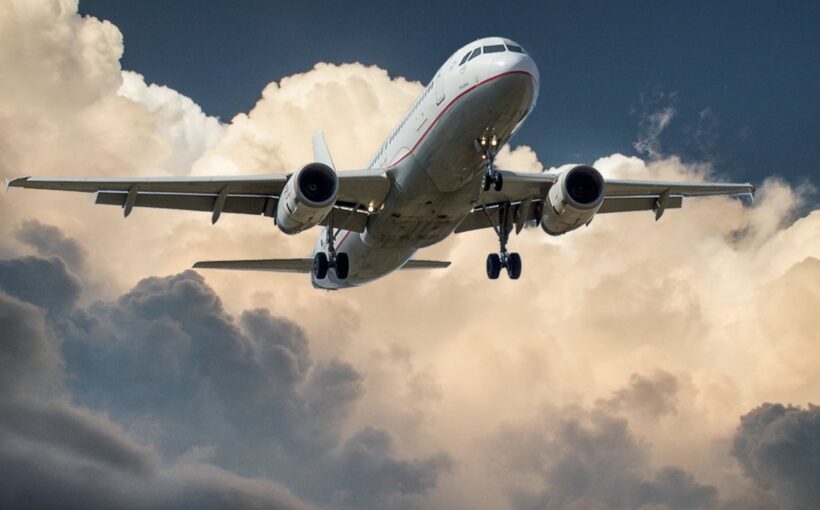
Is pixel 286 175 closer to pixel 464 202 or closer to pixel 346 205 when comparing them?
pixel 346 205

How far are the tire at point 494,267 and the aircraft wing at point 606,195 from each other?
1.20 m

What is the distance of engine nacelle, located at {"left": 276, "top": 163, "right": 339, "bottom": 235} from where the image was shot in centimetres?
2695

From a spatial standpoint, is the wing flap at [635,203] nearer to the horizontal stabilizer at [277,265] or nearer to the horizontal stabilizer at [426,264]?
the horizontal stabilizer at [426,264]

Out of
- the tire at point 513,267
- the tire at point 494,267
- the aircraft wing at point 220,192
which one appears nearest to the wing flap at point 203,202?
the aircraft wing at point 220,192

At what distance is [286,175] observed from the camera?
2914 centimetres

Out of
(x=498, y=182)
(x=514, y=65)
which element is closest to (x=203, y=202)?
(x=498, y=182)

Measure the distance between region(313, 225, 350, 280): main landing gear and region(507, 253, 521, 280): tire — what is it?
579 cm

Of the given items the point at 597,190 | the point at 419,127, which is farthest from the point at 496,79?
the point at 597,190

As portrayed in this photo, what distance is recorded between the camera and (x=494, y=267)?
3256 centimetres

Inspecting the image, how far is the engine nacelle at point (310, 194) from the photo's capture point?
1061 inches

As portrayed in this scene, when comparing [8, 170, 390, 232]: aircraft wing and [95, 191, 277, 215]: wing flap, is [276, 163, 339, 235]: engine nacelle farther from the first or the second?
[95, 191, 277, 215]: wing flap

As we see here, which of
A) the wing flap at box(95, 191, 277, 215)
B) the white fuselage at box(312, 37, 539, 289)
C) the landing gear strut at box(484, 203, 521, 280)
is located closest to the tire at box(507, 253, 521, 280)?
the landing gear strut at box(484, 203, 521, 280)

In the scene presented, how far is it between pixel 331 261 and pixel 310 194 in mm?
4920

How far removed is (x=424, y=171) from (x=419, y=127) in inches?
50.8
